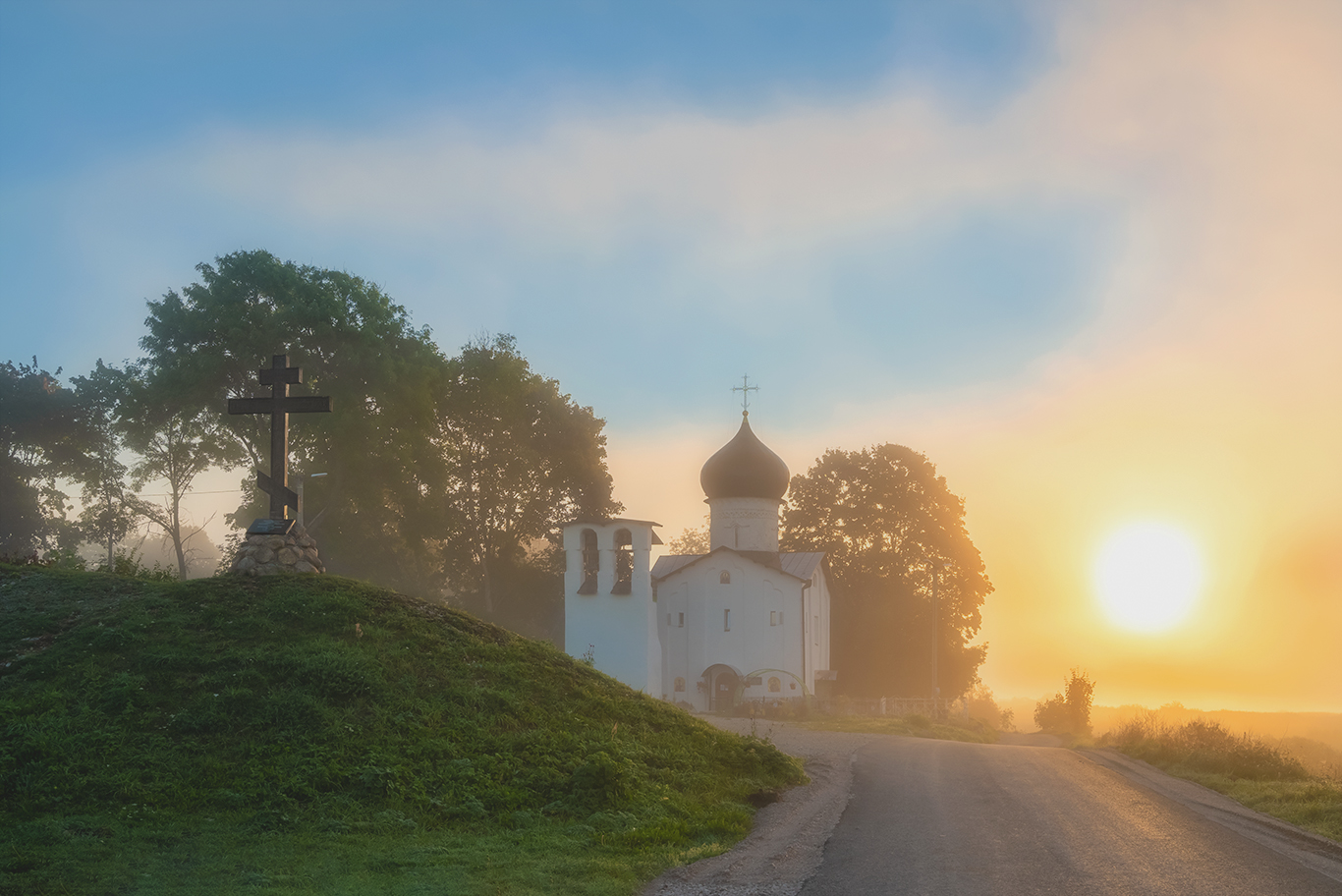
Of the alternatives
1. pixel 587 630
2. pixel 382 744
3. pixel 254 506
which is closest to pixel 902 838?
pixel 382 744

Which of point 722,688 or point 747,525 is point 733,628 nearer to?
point 722,688

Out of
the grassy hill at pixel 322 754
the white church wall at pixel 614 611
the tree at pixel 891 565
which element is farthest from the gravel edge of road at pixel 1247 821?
the tree at pixel 891 565

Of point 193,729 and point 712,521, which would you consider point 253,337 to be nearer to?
point 712,521

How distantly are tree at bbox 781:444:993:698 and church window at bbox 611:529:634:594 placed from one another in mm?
14359

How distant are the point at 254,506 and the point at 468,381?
460 inches

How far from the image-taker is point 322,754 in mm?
12516

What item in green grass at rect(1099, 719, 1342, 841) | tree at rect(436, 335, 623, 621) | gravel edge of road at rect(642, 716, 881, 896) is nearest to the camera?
gravel edge of road at rect(642, 716, 881, 896)

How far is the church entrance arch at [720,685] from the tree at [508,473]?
10819 mm

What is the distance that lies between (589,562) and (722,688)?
303 inches

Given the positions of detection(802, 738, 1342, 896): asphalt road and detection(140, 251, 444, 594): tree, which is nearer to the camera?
detection(802, 738, 1342, 896): asphalt road

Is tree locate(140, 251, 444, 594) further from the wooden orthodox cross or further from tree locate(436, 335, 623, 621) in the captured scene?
the wooden orthodox cross

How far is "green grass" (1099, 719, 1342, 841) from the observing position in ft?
46.0

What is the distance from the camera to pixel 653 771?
1437 centimetres

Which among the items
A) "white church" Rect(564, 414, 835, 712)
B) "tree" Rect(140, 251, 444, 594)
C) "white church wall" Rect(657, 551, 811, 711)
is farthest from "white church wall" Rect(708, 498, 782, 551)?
"tree" Rect(140, 251, 444, 594)
